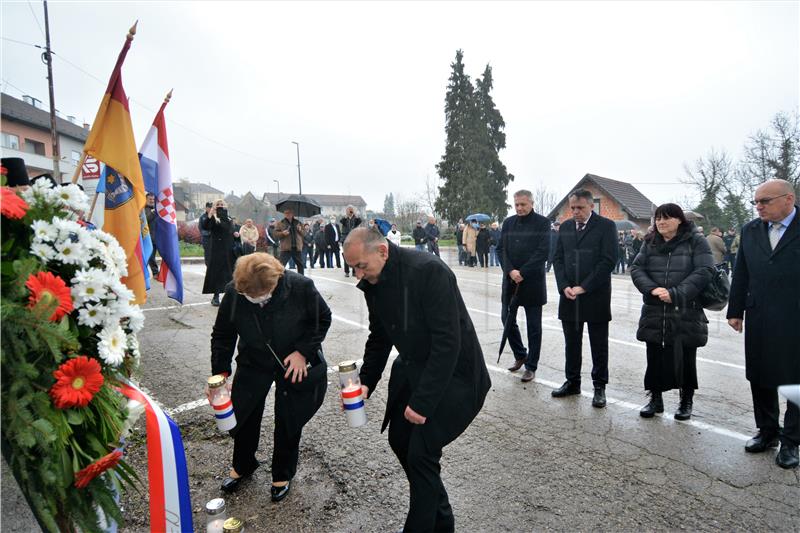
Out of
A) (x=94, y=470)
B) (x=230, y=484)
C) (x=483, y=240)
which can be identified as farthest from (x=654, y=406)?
(x=483, y=240)

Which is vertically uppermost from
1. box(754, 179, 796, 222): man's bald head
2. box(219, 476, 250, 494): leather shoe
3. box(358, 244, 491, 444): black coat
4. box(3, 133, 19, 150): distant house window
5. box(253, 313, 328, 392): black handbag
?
box(3, 133, 19, 150): distant house window

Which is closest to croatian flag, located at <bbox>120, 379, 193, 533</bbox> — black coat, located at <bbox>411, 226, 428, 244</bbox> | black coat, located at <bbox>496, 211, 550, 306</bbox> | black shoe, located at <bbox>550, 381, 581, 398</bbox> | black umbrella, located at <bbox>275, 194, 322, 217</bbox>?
black shoe, located at <bbox>550, 381, 581, 398</bbox>

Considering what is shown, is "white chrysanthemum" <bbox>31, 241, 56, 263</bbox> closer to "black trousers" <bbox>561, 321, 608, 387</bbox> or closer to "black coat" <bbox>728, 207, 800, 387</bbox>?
"black trousers" <bbox>561, 321, 608, 387</bbox>

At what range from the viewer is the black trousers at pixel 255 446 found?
10.5 ft

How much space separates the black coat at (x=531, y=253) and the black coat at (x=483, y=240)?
44.3 ft

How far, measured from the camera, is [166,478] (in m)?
2.49

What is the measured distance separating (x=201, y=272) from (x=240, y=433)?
45.1ft

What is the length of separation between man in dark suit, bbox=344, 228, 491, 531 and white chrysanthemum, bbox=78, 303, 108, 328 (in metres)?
1.14

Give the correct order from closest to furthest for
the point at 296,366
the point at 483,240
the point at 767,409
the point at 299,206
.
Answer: the point at 296,366 → the point at 767,409 → the point at 299,206 → the point at 483,240

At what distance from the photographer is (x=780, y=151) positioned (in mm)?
31703

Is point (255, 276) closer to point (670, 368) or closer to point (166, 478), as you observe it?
point (166, 478)

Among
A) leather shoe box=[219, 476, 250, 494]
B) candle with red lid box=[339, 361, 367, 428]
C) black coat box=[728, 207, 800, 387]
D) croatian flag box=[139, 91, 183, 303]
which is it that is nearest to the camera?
candle with red lid box=[339, 361, 367, 428]

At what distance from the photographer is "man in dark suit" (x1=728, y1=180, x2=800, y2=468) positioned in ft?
11.5

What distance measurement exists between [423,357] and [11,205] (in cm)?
198
